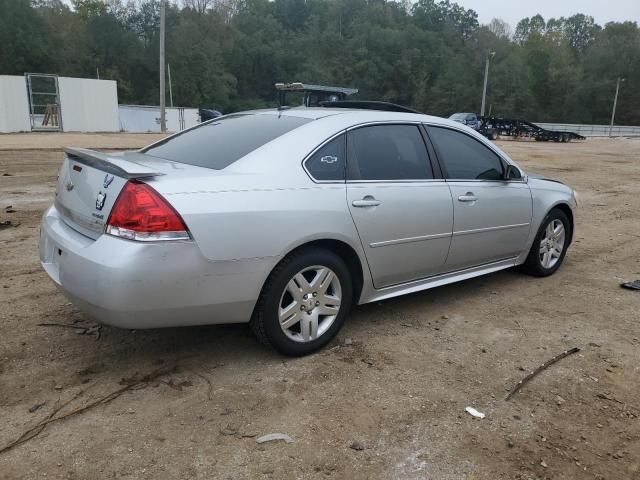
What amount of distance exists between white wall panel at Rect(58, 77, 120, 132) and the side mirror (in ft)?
111

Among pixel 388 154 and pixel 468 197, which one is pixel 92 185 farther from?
pixel 468 197

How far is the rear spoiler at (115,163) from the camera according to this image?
3.04 meters

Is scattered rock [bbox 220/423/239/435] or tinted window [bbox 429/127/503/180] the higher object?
tinted window [bbox 429/127/503/180]

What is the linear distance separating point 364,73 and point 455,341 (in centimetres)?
9401

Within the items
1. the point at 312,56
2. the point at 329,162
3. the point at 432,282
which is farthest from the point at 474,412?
the point at 312,56

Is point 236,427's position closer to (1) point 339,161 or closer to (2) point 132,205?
(2) point 132,205

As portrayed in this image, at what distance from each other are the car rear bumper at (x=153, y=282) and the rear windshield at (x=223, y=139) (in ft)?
2.25

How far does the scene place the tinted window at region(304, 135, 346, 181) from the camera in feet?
11.6

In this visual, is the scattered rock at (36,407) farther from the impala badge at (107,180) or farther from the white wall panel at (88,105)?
the white wall panel at (88,105)

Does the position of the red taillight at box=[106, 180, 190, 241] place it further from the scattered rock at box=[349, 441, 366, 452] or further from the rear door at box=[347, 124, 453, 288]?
the scattered rock at box=[349, 441, 366, 452]

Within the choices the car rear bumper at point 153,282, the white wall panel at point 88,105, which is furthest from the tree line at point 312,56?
the car rear bumper at point 153,282

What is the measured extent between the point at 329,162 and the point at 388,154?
0.57 metres

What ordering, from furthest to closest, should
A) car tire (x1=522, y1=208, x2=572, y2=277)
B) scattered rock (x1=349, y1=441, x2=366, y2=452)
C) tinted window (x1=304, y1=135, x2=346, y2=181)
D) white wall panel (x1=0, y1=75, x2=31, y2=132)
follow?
white wall panel (x1=0, y1=75, x2=31, y2=132)
car tire (x1=522, y1=208, x2=572, y2=277)
tinted window (x1=304, y1=135, x2=346, y2=181)
scattered rock (x1=349, y1=441, x2=366, y2=452)

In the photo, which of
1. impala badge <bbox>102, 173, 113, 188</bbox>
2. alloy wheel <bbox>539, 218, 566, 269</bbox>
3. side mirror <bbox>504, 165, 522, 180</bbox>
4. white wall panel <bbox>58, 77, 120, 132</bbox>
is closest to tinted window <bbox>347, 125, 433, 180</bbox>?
side mirror <bbox>504, 165, 522, 180</bbox>
